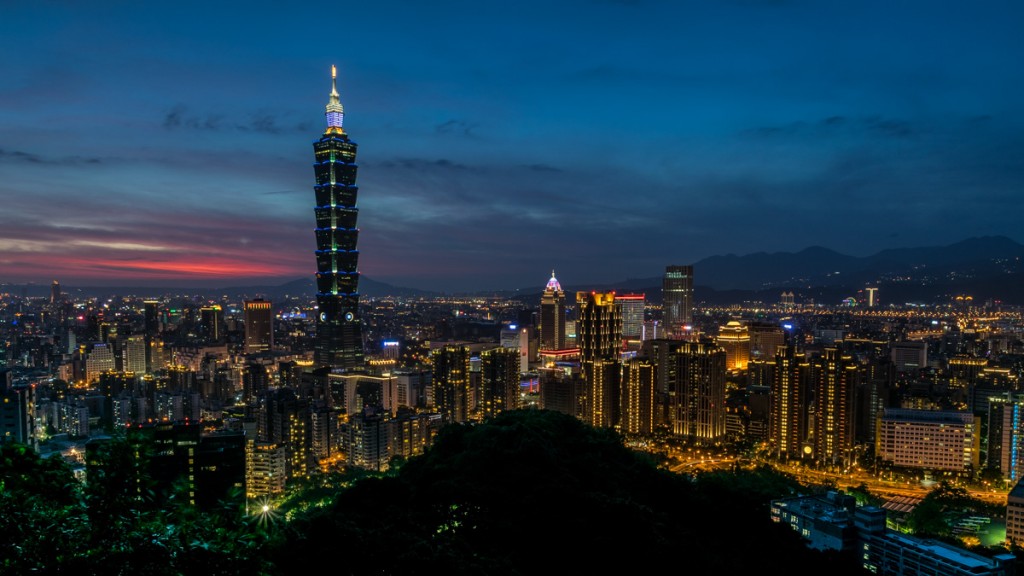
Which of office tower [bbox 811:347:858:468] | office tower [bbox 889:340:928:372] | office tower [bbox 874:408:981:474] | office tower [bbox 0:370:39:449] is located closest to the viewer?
office tower [bbox 0:370:39:449]

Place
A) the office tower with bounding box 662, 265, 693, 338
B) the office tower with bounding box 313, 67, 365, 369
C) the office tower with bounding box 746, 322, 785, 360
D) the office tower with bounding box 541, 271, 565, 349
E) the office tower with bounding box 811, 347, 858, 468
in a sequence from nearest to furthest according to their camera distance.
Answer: the office tower with bounding box 811, 347, 858, 468 → the office tower with bounding box 313, 67, 365, 369 → the office tower with bounding box 746, 322, 785, 360 → the office tower with bounding box 541, 271, 565, 349 → the office tower with bounding box 662, 265, 693, 338

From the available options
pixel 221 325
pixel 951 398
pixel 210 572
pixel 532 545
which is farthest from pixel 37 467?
pixel 221 325

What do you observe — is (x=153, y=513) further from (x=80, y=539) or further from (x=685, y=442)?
(x=685, y=442)

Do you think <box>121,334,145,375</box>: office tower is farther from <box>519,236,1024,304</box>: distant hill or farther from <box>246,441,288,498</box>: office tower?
<box>519,236,1024,304</box>: distant hill

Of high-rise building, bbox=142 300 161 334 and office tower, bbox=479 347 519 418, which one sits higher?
high-rise building, bbox=142 300 161 334

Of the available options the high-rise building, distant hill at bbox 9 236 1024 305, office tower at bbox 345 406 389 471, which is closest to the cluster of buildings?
office tower at bbox 345 406 389 471

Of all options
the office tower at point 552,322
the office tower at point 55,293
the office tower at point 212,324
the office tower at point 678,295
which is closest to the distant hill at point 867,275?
the office tower at point 678,295
